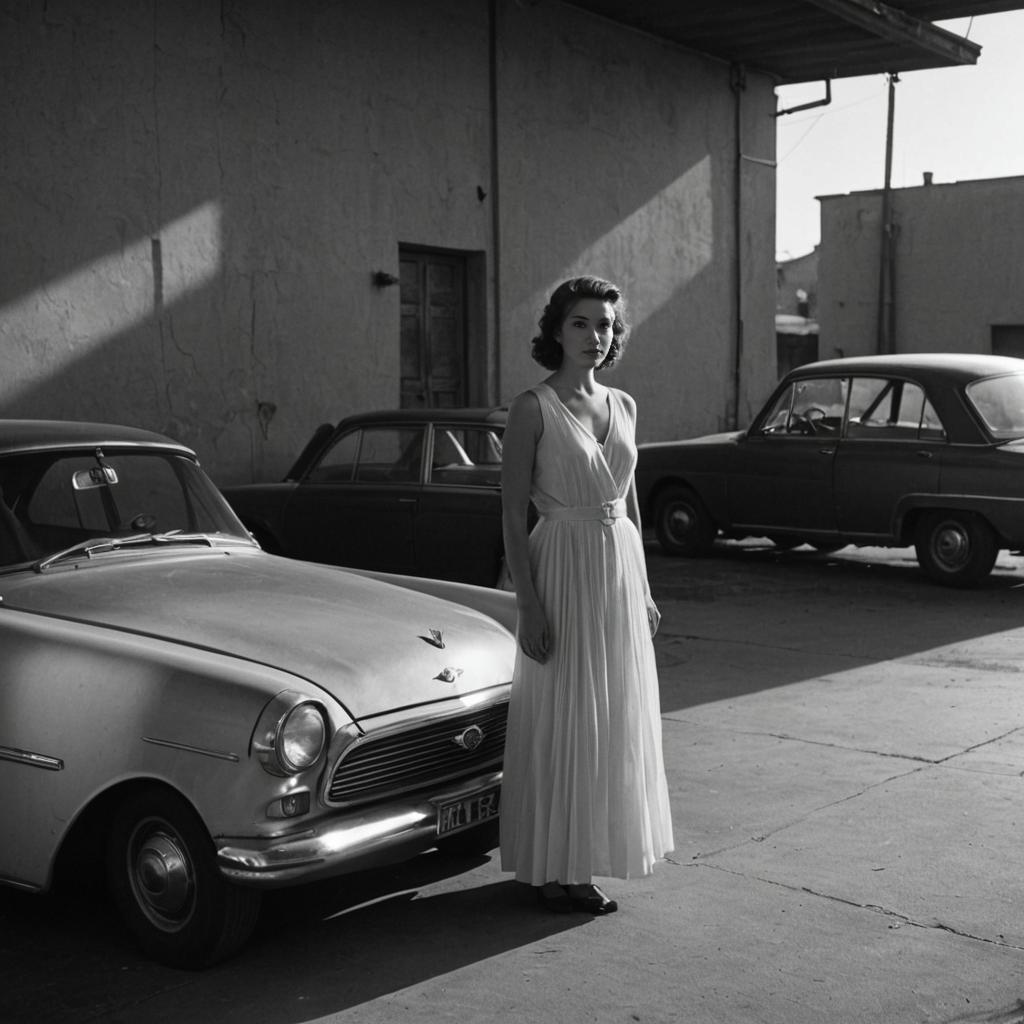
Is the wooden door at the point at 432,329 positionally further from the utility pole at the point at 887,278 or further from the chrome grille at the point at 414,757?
the utility pole at the point at 887,278

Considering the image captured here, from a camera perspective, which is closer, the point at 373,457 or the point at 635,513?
the point at 635,513

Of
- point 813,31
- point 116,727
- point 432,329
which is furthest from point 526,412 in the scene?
point 813,31

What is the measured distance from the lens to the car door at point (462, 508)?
8.77 meters

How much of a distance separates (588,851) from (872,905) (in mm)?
891

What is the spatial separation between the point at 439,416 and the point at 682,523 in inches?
149

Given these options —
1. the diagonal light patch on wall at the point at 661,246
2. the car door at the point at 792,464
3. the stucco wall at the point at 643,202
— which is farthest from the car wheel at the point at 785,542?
the diagonal light patch on wall at the point at 661,246

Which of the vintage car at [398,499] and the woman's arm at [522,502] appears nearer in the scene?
the woman's arm at [522,502]

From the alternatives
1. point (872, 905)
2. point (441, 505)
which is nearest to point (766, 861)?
point (872, 905)

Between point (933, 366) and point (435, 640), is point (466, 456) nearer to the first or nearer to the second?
point (933, 366)

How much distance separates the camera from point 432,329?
13.4 meters

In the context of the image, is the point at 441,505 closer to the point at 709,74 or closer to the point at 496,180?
the point at 496,180

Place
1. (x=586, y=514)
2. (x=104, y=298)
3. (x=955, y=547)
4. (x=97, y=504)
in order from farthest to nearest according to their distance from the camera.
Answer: (x=955, y=547) → (x=104, y=298) → (x=97, y=504) → (x=586, y=514)

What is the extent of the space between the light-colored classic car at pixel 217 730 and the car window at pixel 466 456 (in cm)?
420

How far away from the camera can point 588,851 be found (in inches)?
162
